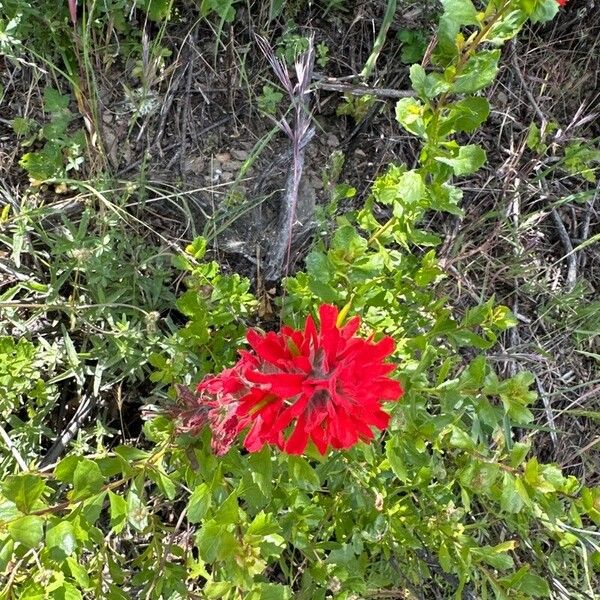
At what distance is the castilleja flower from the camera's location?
104cm

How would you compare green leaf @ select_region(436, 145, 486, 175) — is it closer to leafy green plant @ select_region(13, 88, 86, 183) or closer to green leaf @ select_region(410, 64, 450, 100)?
green leaf @ select_region(410, 64, 450, 100)

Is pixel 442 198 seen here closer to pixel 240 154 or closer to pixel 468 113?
pixel 468 113

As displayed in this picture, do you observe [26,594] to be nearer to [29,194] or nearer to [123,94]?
[29,194]

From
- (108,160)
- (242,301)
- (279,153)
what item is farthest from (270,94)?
(242,301)

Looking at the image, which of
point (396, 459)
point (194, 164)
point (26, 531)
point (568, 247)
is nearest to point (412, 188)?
point (396, 459)

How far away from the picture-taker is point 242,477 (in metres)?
1.30

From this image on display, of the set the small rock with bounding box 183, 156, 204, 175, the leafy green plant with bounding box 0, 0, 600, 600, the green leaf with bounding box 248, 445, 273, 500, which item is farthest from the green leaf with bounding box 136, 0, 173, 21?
the green leaf with bounding box 248, 445, 273, 500

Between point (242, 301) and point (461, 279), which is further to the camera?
point (461, 279)

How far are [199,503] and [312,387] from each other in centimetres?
33

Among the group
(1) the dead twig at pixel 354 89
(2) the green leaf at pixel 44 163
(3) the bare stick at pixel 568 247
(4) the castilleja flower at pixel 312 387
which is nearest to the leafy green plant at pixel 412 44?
(1) the dead twig at pixel 354 89

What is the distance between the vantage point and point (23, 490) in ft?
3.62

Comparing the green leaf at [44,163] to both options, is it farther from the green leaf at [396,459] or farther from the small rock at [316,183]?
the green leaf at [396,459]

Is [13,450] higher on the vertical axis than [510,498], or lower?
lower

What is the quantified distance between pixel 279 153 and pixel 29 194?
752mm
